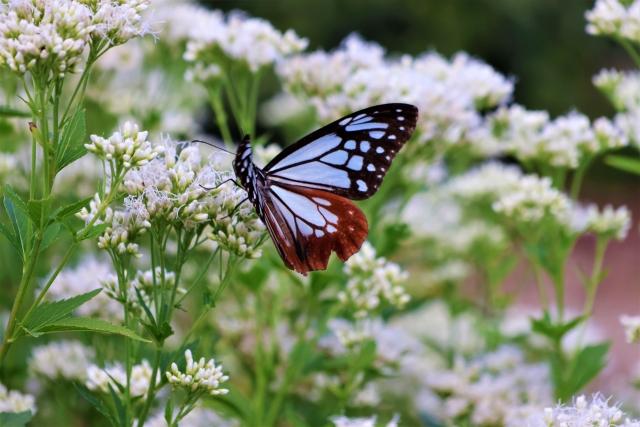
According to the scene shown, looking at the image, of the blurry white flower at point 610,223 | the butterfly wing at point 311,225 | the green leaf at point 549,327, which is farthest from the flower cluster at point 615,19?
the butterfly wing at point 311,225

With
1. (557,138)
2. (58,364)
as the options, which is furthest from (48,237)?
(557,138)

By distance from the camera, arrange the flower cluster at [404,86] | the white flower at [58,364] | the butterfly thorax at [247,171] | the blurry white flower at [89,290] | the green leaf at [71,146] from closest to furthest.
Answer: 1. the green leaf at [71,146]
2. the butterfly thorax at [247,171]
3. the blurry white flower at [89,290]
4. the white flower at [58,364]
5. the flower cluster at [404,86]

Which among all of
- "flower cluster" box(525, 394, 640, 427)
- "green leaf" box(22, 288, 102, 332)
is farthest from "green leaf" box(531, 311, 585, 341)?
"green leaf" box(22, 288, 102, 332)

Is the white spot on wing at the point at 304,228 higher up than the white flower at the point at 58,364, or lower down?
higher up

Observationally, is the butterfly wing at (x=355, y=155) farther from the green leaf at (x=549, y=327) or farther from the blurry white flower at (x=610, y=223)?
the blurry white flower at (x=610, y=223)

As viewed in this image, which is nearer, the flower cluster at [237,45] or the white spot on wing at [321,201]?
the white spot on wing at [321,201]

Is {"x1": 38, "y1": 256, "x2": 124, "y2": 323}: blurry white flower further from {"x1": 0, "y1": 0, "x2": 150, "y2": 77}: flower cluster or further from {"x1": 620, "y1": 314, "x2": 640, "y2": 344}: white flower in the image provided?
{"x1": 620, "y1": 314, "x2": 640, "y2": 344}: white flower

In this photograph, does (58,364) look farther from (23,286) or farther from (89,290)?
(23,286)
